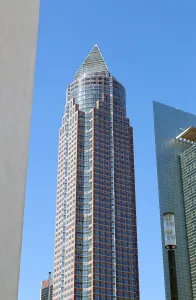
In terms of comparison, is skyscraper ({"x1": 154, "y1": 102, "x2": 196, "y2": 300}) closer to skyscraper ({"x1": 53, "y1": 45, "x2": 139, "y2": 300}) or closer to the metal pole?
skyscraper ({"x1": 53, "y1": 45, "x2": 139, "y2": 300})

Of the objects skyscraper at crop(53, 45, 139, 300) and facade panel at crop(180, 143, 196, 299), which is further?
facade panel at crop(180, 143, 196, 299)

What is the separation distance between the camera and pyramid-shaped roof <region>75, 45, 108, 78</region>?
13738cm

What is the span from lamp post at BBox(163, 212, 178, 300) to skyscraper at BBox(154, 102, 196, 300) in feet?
343

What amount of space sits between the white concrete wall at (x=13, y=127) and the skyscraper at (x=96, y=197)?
10047 cm

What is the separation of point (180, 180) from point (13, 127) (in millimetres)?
127908

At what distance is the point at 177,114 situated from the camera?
142m

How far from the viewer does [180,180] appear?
12762 centimetres

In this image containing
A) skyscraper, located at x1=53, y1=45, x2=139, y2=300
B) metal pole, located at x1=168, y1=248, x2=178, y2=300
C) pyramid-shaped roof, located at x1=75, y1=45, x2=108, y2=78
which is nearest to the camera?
metal pole, located at x1=168, y1=248, x2=178, y2=300

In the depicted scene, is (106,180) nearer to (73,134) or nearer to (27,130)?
(73,134)

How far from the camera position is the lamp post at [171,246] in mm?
7340

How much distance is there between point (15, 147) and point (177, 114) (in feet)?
468

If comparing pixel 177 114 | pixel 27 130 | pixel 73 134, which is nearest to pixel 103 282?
pixel 73 134

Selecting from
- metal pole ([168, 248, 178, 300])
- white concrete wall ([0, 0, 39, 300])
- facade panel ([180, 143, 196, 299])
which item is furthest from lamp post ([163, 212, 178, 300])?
facade panel ([180, 143, 196, 299])

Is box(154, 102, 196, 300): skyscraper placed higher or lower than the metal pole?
higher
